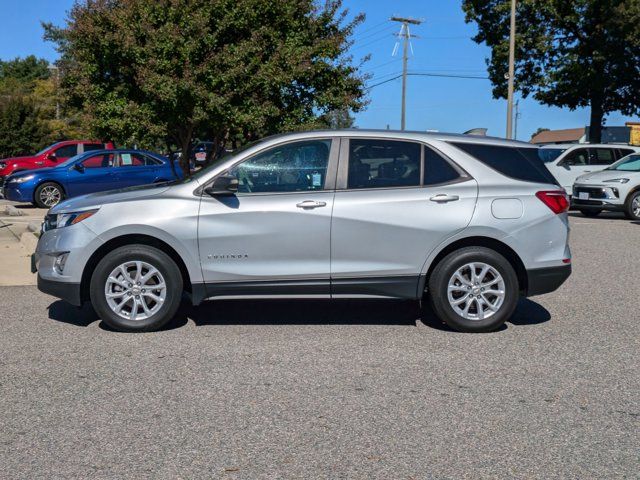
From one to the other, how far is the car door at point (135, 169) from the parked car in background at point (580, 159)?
1058 centimetres

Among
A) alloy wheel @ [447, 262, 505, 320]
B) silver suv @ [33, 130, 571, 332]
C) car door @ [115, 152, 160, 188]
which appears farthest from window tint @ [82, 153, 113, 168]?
alloy wheel @ [447, 262, 505, 320]

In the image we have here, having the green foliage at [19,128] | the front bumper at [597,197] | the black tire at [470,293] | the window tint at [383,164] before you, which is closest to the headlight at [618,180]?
the front bumper at [597,197]

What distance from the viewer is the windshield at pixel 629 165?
18553mm

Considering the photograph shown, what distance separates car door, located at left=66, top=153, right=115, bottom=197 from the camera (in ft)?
64.0

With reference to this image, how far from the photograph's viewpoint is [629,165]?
1880 centimetres

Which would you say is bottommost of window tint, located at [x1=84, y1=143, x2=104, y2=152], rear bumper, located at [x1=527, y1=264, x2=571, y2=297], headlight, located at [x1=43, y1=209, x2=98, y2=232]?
Answer: rear bumper, located at [x1=527, y1=264, x2=571, y2=297]

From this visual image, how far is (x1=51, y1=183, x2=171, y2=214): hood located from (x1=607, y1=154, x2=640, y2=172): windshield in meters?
14.7

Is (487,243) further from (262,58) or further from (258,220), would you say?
(262,58)

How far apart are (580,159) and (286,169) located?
16.5 m

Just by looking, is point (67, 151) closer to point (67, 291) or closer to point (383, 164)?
point (67, 291)

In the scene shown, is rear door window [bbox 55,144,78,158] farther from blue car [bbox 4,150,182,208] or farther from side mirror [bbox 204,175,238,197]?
side mirror [bbox 204,175,238,197]

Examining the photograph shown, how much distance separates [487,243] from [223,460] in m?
3.64

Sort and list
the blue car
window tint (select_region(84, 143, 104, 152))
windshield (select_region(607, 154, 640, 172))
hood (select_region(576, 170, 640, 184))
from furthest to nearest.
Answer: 1. window tint (select_region(84, 143, 104, 152))
2. the blue car
3. windshield (select_region(607, 154, 640, 172))
4. hood (select_region(576, 170, 640, 184))

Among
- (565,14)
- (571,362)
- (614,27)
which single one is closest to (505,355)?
(571,362)
